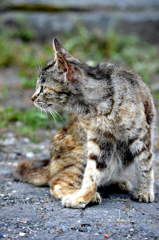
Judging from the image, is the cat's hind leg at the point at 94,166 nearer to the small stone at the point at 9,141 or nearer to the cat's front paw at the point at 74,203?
the cat's front paw at the point at 74,203

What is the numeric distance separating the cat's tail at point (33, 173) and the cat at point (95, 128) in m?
0.10

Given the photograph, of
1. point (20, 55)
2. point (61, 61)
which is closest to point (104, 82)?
point (61, 61)

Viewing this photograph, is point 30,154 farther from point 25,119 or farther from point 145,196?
point 145,196

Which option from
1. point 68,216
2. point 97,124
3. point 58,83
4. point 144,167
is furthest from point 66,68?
point 68,216

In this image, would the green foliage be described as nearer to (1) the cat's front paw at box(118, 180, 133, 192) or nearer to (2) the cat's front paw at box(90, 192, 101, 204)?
(1) the cat's front paw at box(118, 180, 133, 192)

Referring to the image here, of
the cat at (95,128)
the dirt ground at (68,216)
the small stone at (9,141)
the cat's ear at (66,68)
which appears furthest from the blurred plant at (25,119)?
the cat's ear at (66,68)

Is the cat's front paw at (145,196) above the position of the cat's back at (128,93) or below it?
below

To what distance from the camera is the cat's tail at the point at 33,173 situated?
12.8 feet

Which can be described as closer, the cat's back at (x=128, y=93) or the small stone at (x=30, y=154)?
the cat's back at (x=128, y=93)

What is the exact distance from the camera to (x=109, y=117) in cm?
331

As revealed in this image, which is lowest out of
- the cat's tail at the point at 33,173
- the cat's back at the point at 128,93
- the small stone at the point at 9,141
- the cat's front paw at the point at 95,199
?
the cat's front paw at the point at 95,199

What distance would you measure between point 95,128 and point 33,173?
1.14m

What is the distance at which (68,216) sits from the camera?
300 cm

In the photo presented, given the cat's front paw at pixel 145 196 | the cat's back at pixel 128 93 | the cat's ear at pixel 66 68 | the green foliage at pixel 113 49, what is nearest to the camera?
the cat's ear at pixel 66 68
